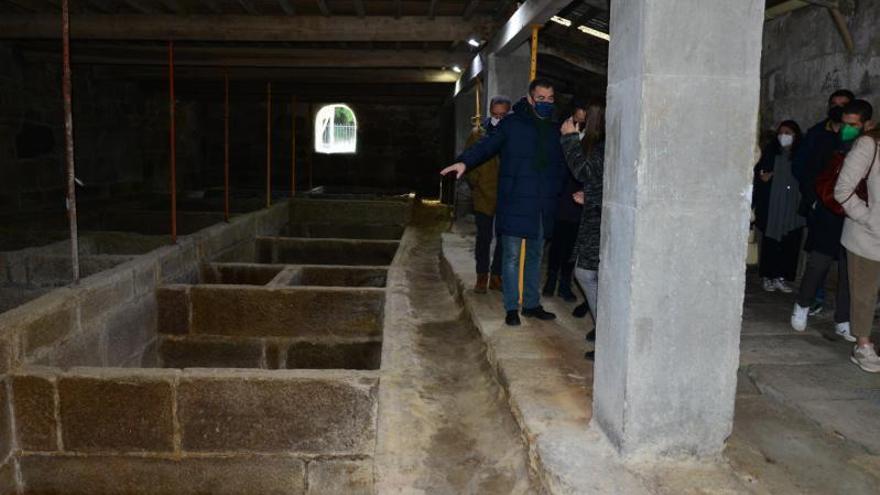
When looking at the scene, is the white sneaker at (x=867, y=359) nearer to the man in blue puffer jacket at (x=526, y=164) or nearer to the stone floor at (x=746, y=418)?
the stone floor at (x=746, y=418)

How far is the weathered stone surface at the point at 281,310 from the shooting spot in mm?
5238

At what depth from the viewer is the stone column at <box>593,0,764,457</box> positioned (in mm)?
2244

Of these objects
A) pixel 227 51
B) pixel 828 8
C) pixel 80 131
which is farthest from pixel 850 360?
pixel 80 131

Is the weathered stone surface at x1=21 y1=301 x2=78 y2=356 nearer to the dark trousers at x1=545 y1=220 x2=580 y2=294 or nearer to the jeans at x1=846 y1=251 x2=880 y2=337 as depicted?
the dark trousers at x1=545 y1=220 x2=580 y2=294

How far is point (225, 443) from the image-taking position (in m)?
3.51

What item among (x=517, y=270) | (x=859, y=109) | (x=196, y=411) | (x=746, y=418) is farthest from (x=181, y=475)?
(x=859, y=109)

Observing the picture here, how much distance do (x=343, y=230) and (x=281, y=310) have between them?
5.39m

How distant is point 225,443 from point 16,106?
707 centimetres

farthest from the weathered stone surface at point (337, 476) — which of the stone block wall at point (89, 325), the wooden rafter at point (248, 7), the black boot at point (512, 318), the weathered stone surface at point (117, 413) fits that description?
the wooden rafter at point (248, 7)

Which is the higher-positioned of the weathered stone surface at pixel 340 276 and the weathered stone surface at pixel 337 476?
the weathered stone surface at pixel 340 276

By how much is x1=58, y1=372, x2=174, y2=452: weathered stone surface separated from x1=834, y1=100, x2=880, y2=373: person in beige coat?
362 centimetres

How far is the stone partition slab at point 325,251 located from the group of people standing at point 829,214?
4.05 metres

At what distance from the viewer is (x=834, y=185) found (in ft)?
11.8

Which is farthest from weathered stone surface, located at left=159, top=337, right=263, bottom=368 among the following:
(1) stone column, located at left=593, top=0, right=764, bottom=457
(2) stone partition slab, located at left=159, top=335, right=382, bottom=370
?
(1) stone column, located at left=593, top=0, right=764, bottom=457
